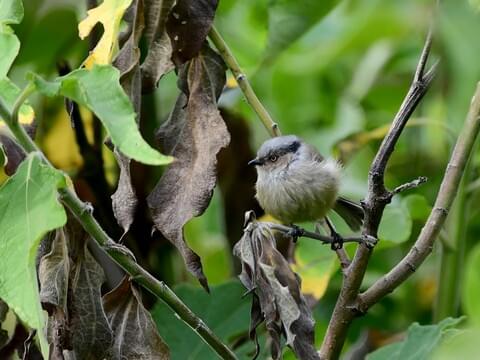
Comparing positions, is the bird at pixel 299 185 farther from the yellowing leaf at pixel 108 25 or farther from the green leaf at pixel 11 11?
the green leaf at pixel 11 11

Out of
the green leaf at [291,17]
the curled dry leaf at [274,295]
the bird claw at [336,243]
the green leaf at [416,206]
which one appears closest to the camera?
the curled dry leaf at [274,295]

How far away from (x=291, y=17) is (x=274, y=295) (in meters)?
1.10

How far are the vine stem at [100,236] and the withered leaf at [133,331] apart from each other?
0.08m

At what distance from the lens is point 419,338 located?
1694 millimetres

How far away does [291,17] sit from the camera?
2.29 meters

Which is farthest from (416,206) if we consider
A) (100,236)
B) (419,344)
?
(100,236)

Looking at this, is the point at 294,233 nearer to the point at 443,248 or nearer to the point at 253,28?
the point at 443,248

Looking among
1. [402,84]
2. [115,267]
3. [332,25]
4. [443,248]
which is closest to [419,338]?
[443,248]

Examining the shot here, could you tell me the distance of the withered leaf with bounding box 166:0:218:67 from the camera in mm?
1504

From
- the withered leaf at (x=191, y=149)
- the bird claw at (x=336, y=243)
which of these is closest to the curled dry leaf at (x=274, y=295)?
the withered leaf at (x=191, y=149)

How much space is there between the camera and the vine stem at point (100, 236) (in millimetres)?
1236

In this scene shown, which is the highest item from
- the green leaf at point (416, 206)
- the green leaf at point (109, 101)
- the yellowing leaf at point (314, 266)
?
the green leaf at point (109, 101)

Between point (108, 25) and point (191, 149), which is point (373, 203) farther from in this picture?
point (108, 25)

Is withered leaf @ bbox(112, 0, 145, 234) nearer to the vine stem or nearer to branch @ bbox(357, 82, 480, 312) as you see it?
the vine stem
